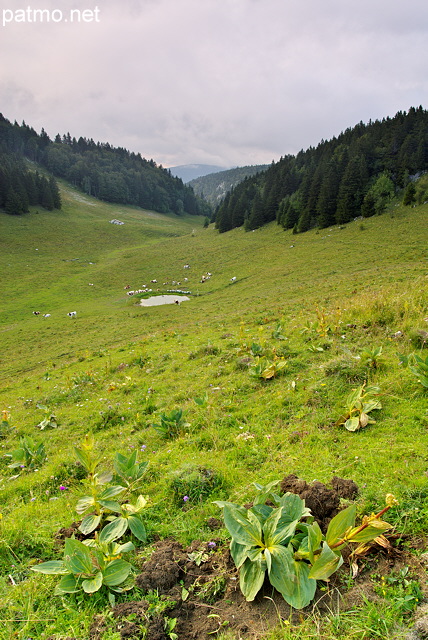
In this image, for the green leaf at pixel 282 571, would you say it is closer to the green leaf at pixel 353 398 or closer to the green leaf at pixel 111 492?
the green leaf at pixel 111 492

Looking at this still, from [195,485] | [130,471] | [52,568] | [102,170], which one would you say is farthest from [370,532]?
[102,170]

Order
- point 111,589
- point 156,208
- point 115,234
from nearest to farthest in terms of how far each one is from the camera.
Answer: point 111,589 < point 115,234 < point 156,208

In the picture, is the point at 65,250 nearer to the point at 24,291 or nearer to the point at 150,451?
the point at 24,291

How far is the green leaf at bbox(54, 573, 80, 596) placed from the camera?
9.18 feet

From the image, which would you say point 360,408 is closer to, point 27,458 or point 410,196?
point 27,458

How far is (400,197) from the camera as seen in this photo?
55781mm

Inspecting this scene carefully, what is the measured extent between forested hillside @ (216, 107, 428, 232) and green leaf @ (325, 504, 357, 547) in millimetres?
60842

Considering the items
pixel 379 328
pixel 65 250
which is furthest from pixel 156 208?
pixel 379 328

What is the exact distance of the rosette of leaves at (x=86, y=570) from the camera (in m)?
2.80

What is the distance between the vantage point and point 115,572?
112 inches

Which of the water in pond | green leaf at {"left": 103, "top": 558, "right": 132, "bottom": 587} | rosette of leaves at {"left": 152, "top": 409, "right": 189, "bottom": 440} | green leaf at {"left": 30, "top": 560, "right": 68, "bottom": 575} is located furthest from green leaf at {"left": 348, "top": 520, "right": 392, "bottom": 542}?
the water in pond

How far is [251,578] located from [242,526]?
1.27ft

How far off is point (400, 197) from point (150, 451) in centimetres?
6614

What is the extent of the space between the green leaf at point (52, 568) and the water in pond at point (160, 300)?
32.6 metres
